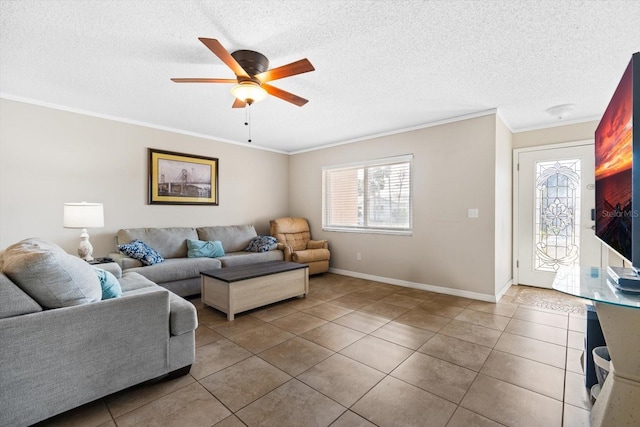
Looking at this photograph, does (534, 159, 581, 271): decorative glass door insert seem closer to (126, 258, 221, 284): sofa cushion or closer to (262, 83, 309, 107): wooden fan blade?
(262, 83, 309, 107): wooden fan blade

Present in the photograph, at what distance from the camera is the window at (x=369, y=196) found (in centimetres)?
453

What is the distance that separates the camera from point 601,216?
6.74ft

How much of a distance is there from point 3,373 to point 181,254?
9.50 ft

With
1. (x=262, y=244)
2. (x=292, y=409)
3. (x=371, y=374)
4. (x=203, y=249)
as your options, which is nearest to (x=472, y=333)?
(x=371, y=374)

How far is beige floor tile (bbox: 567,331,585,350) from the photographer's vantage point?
8.03ft

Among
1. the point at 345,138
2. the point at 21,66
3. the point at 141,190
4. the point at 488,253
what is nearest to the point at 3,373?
the point at 21,66

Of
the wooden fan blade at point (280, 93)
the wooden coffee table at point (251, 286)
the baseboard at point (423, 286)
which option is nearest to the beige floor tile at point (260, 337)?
the wooden coffee table at point (251, 286)

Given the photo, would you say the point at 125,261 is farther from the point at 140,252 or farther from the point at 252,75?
the point at 252,75

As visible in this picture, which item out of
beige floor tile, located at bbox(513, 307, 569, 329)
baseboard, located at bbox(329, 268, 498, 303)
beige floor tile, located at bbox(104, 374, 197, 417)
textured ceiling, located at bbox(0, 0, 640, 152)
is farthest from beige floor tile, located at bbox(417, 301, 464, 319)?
beige floor tile, located at bbox(104, 374, 197, 417)

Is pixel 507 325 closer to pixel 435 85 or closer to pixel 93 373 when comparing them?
pixel 435 85

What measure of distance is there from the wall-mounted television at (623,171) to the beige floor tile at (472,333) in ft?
3.91

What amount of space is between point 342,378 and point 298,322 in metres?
1.04

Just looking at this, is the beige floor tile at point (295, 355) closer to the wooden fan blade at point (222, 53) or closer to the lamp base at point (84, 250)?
the wooden fan blade at point (222, 53)

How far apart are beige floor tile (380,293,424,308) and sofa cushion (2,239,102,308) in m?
3.02
